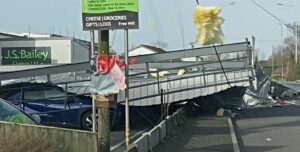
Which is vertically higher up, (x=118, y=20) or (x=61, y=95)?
(x=118, y=20)

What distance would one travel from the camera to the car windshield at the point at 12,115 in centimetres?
1000

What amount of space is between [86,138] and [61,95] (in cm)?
942

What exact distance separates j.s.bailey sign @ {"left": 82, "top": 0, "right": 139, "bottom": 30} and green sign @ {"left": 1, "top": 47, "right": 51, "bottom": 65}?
177 ft

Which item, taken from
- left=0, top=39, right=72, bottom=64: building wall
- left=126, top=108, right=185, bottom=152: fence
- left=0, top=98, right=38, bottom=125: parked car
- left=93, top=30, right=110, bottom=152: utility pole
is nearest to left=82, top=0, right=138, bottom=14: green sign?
left=93, top=30, right=110, bottom=152: utility pole

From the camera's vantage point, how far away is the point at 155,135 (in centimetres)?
1343

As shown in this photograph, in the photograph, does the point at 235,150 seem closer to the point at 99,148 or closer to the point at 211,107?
the point at 99,148

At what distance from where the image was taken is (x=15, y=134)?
7.61 m

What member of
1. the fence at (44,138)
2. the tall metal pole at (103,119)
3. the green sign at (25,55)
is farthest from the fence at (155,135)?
the green sign at (25,55)

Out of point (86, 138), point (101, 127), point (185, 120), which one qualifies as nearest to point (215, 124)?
point (185, 120)

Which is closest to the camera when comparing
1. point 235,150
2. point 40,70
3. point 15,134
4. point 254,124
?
point 15,134

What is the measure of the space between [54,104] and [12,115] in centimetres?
Answer: 746

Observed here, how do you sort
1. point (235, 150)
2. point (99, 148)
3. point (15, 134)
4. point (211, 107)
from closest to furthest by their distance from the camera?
point (15, 134)
point (99, 148)
point (235, 150)
point (211, 107)

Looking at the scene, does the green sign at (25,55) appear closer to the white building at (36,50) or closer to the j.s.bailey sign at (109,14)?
the white building at (36,50)

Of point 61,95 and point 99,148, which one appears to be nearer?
point 99,148
